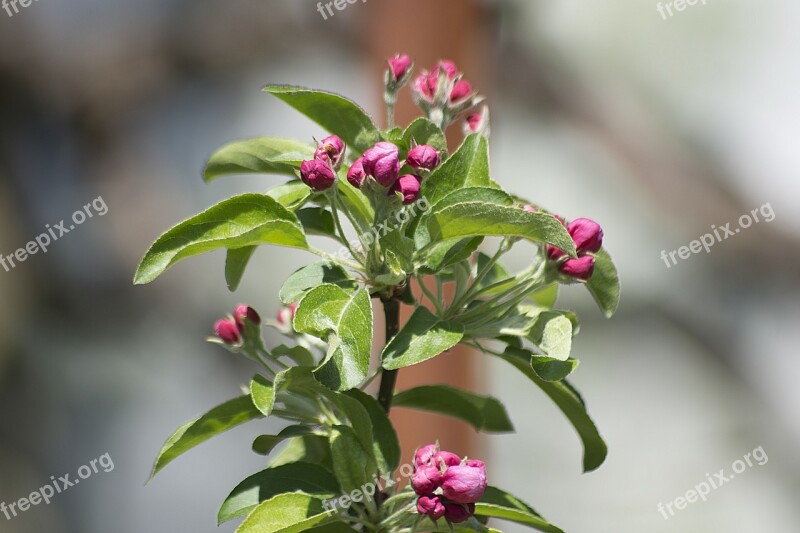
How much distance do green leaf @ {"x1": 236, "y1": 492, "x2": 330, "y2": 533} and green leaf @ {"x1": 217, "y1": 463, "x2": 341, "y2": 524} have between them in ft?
0.06

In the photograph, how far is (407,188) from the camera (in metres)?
0.45

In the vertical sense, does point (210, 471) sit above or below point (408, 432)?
above

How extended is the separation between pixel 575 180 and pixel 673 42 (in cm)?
45

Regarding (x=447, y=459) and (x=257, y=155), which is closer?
(x=447, y=459)

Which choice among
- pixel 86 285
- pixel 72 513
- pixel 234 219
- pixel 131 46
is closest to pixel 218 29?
pixel 131 46

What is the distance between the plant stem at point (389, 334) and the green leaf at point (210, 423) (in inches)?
3.1

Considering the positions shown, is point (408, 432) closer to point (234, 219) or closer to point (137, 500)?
point (137, 500)

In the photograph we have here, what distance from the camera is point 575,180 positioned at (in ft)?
7.79

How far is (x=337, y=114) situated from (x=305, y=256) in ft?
5.96

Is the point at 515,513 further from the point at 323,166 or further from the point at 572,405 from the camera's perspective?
the point at 323,166
